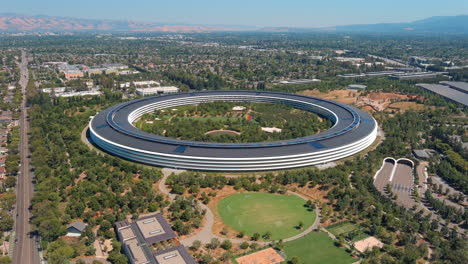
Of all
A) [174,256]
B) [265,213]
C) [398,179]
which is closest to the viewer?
[174,256]

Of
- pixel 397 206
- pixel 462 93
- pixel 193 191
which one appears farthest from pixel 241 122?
pixel 462 93

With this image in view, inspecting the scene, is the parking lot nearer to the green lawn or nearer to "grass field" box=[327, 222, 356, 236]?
"grass field" box=[327, 222, 356, 236]

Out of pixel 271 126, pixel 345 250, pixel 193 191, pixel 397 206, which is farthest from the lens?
pixel 271 126

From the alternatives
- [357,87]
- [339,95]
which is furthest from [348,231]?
[357,87]

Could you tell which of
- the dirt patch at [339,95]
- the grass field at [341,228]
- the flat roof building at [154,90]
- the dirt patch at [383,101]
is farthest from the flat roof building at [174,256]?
the dirt patch at [339,95]

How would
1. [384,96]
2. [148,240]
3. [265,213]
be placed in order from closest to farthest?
1. [148,240]
2. [265,213]
3. [384,96]

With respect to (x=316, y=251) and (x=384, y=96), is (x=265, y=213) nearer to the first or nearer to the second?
(x=316, y=251)

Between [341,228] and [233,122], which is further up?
[233,122]

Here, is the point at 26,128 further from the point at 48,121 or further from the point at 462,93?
the point at 462,93
